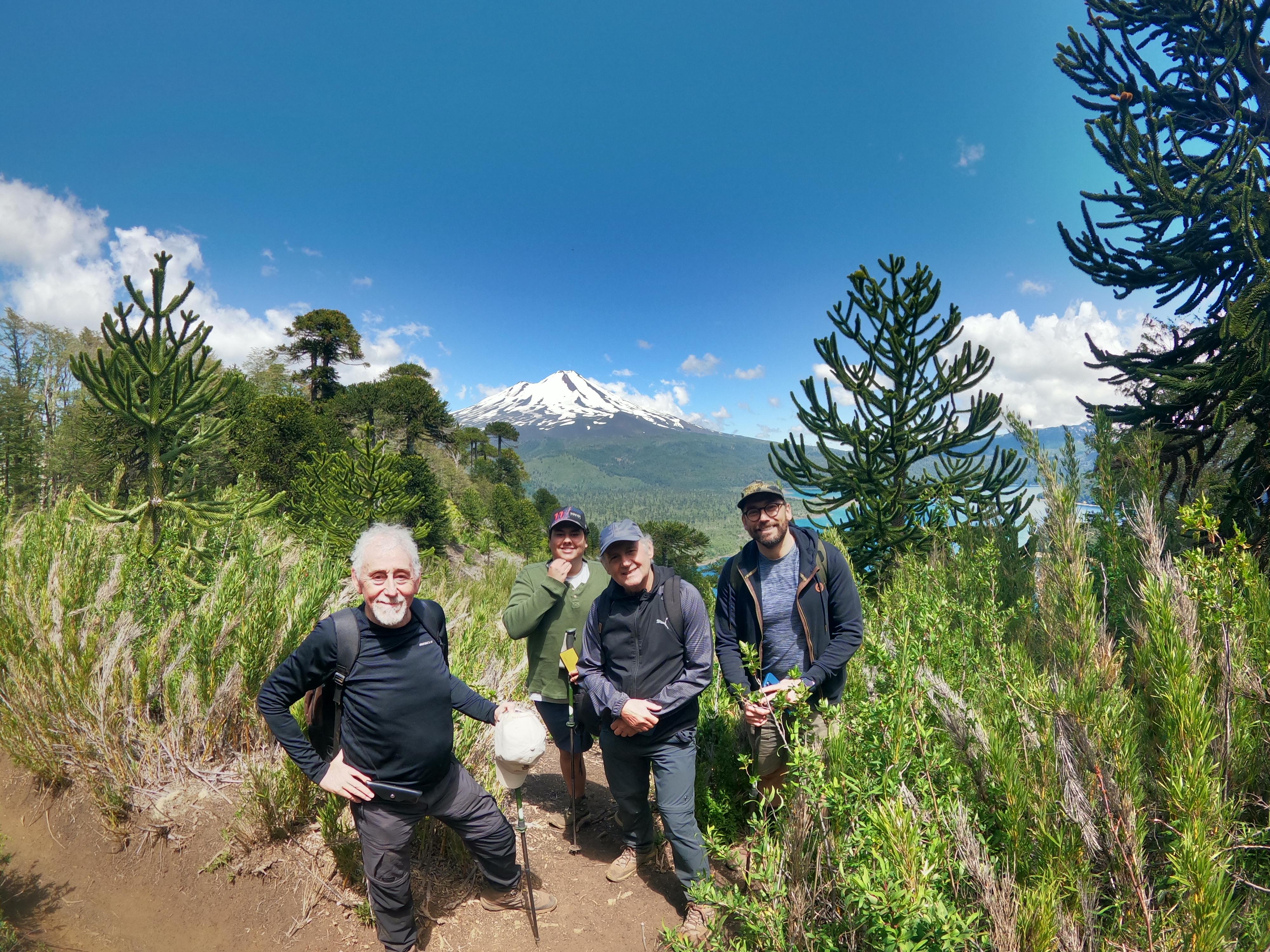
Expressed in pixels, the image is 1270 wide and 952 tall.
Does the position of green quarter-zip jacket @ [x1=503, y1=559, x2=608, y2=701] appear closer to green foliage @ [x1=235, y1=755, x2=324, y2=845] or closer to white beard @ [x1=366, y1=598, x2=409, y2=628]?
white beard @ [x1=366, y1=598, x2=409, y2=628]

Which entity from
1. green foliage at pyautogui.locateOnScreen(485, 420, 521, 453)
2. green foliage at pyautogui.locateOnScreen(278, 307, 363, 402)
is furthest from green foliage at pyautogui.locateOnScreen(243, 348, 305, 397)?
green foliage at pyautogui.locateOnScreen(485, 420, 521, 453)

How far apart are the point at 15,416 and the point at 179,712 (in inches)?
1095

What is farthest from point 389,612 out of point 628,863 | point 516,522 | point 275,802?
point 516,522

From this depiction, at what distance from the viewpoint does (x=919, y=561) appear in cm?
626

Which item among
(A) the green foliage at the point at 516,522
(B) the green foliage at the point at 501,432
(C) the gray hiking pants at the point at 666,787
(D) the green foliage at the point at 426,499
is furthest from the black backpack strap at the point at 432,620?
(B) the green foliage at the point at 501,432

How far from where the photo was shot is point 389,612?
7.95ft

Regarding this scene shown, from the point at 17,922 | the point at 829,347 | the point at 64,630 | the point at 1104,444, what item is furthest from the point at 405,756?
the point at 829,347

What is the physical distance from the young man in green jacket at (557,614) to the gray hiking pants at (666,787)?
0.44 meters

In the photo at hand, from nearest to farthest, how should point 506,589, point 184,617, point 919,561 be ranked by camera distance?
point 184,617 → point 919,561 → point 506,589

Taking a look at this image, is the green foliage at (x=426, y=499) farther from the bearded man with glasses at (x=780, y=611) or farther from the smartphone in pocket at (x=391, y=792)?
the bearded man with glasses at (x=780, y=611)

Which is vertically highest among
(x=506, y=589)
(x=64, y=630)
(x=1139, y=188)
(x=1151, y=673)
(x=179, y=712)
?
(x=1139, y=188)

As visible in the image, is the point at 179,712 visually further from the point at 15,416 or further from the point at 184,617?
the point at 15,416

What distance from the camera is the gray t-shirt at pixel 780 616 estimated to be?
113 inches

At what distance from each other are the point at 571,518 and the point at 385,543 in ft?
3.73
